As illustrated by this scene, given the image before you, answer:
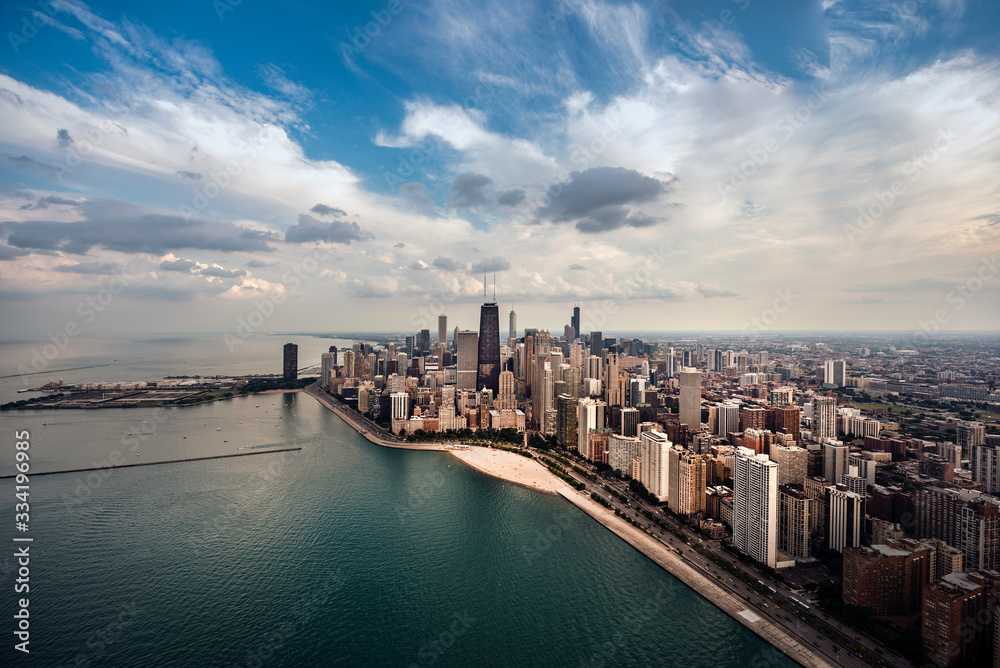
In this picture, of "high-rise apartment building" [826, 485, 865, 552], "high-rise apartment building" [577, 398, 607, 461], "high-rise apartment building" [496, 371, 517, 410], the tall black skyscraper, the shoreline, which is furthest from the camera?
the tall black skyscraper

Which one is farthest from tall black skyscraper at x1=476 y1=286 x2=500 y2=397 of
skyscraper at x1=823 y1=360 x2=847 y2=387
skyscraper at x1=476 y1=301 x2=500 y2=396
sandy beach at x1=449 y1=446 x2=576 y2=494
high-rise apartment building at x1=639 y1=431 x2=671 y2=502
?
skyscraper at x1=823 y1=360 x2=847 y2=387

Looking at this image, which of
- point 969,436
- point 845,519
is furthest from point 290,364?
point 969,436

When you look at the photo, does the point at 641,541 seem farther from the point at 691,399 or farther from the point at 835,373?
the point at 835,373

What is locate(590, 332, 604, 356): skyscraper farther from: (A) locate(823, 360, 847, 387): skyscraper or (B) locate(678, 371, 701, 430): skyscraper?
(B) locate(678, 371, 701, 430): skyscraper

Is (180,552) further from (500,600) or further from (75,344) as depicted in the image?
(75,344)

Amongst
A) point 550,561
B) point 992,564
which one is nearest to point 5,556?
point 550,561

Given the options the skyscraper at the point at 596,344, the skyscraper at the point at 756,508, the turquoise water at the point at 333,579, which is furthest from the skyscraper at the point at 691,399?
the skyscraper at the point at 596,344
